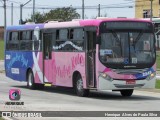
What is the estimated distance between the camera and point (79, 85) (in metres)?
21.9

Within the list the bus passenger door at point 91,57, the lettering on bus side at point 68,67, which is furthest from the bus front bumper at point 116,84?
the lettering on bus side at point 68,67

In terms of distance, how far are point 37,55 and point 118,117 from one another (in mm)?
11699

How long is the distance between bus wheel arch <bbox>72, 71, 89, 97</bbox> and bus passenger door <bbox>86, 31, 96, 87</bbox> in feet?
1.93

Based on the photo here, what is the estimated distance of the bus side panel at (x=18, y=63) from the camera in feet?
88.2

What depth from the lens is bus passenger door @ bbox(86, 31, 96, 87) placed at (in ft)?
68.9

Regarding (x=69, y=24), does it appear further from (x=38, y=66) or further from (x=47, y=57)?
(x=38, y=66)

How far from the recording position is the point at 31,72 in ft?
87.4

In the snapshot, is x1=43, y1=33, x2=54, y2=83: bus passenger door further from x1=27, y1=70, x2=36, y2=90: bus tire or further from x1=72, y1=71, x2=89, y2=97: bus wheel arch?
x1=72, y1=71, x2=89, y2=97: bus wheel arch

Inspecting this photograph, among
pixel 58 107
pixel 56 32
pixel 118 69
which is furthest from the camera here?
pixel 56 32

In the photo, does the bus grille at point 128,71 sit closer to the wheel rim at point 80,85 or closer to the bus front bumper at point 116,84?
the bus front bumper at point 116,84

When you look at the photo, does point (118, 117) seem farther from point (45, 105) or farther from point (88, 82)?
point (88, 82)

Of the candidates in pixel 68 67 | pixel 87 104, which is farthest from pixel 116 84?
pixel 68 67

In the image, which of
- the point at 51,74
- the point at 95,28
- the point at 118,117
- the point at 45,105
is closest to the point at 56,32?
the point at 51,74

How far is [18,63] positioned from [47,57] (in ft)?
11.1
